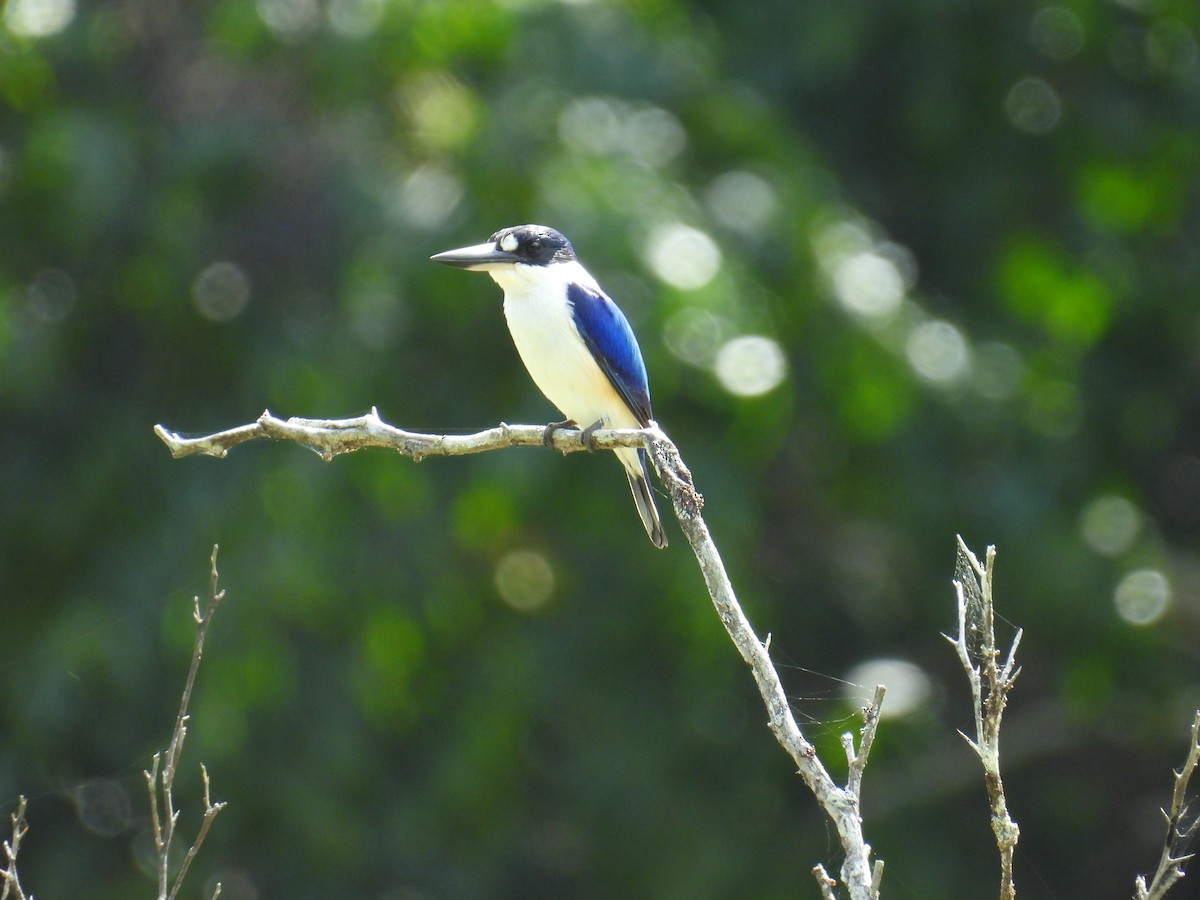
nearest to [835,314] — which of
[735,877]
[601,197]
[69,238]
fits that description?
[601,197]

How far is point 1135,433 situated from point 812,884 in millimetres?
2320

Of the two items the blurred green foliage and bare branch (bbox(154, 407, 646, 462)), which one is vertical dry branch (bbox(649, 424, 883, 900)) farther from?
Result: the blurred green foliage

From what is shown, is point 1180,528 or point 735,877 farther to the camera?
point 1180,528

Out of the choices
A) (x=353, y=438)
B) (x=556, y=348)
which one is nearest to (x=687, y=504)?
(x=353, y=438)

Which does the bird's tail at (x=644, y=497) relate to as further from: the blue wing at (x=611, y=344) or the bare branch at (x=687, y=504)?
the bare branch at (x=687, y=504)

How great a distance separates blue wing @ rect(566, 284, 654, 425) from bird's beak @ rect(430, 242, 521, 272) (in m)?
0.17

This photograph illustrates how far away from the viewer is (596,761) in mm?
5992

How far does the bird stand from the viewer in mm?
3613

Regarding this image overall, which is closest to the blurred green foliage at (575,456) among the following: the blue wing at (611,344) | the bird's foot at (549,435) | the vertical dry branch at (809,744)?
the blue wing at (611,344)

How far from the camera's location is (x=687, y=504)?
2.46m

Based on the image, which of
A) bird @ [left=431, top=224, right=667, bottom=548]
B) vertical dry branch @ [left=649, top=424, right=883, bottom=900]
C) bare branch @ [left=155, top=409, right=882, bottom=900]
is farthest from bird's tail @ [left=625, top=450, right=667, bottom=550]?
vertical dry branch @ [left=649, top=424, right=883, bottom=900]

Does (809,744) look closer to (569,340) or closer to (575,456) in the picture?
(569,340)

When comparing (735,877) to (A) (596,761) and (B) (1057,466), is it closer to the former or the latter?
(A) (596,761)

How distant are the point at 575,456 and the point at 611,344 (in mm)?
1519
